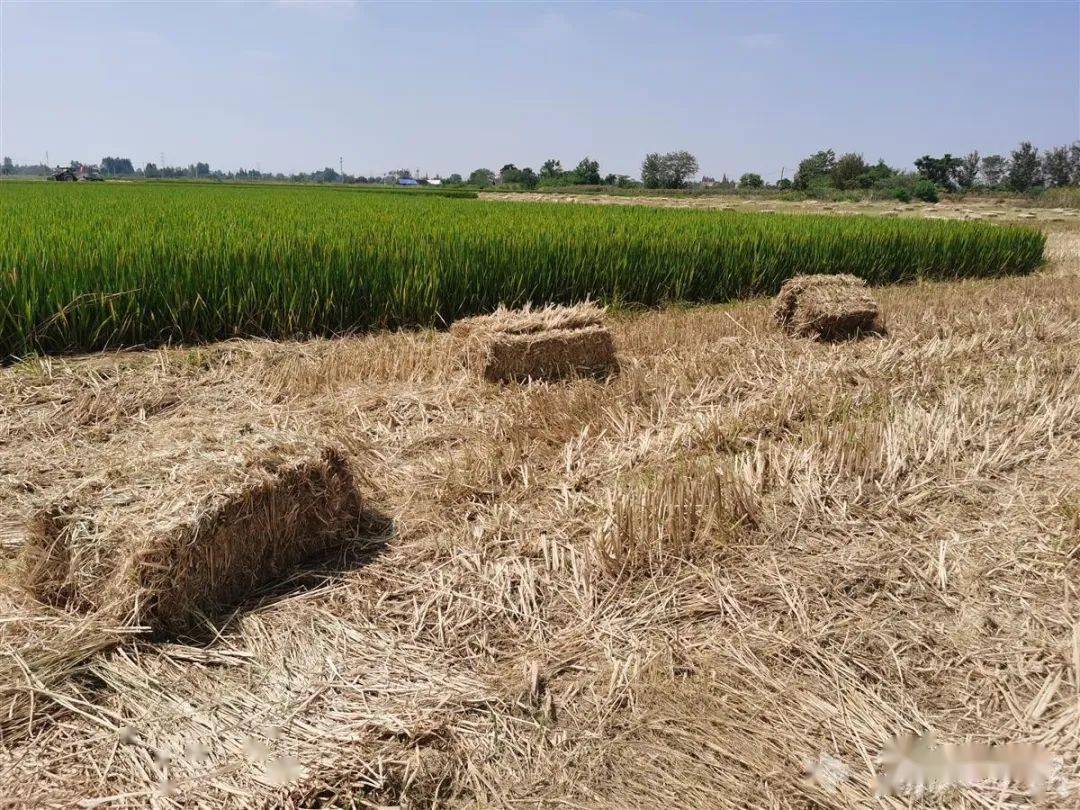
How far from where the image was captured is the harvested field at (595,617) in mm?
2293

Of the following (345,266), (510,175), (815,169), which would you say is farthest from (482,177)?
(345,266)

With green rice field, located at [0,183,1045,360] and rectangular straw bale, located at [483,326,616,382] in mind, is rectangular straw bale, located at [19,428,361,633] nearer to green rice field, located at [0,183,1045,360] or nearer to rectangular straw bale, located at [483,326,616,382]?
rectangular straw bale, located at [483,326,616,382]

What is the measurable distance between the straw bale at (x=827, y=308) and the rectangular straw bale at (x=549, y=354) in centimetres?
262

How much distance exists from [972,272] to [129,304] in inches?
560

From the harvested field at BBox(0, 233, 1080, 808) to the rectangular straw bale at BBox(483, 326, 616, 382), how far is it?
1.60 ft

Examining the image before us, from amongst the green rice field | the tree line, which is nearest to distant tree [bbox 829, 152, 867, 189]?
the tree line

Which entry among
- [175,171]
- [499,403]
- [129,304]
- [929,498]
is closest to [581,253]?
[499,403]

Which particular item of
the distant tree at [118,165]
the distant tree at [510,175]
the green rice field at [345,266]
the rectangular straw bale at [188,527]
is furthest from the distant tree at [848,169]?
the distant tree at [118,165]

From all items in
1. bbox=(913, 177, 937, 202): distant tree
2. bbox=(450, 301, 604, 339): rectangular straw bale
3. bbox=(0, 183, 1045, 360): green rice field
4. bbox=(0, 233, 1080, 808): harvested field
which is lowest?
bbox=(0, 233, 1080, 808): harvested field

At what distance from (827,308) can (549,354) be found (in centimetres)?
329

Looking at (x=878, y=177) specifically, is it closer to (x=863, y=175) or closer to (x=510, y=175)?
(x=863, y=175)

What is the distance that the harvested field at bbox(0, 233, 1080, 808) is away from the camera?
7.52ft

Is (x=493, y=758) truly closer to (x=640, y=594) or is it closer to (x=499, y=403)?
(x=640, y=594)

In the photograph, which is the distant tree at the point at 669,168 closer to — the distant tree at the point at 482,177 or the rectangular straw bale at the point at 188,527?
the distant tree at the point at 482,177
